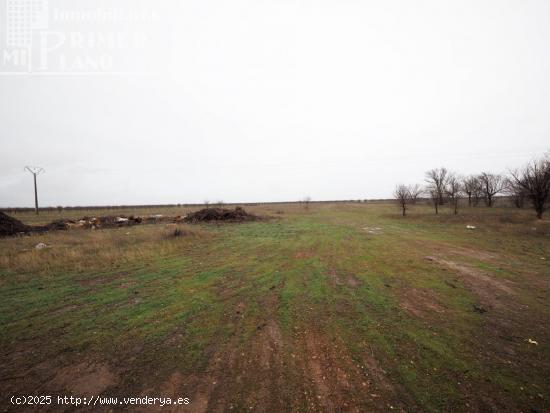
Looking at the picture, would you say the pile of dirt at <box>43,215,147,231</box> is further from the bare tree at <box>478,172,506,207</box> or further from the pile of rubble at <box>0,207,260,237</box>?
the bare tree at <box>478,172,506,207</box>

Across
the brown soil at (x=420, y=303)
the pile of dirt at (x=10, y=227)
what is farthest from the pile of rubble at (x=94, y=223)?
the brown soil at (x=420, y=303)

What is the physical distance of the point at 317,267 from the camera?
32.1 feet

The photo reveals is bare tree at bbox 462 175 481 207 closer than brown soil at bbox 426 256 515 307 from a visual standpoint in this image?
No

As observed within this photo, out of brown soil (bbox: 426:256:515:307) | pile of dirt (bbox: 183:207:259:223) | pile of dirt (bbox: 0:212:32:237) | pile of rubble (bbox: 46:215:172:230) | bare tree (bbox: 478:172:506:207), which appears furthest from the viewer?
bare tree (bbox: 478:172:506:207)

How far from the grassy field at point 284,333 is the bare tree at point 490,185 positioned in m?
56.0

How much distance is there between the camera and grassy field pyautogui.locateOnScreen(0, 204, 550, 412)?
143 inches

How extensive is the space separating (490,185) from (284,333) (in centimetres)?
7129

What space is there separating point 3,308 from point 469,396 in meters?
10.7

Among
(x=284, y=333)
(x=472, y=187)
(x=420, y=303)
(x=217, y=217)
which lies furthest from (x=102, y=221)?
(x=472, y=187)

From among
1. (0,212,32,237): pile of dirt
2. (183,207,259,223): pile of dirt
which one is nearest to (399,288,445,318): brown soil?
(183,207,259,223): pile of dirt

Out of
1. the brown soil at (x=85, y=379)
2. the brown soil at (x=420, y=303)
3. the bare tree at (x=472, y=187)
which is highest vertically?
the bare tree at (x=472, y=187)

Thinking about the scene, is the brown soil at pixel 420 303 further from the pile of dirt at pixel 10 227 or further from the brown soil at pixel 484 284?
the pile of dirt at pixel 10 227

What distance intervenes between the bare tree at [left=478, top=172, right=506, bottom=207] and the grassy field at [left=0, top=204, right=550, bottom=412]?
2205 inches

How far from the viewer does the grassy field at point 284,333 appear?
143 inches
